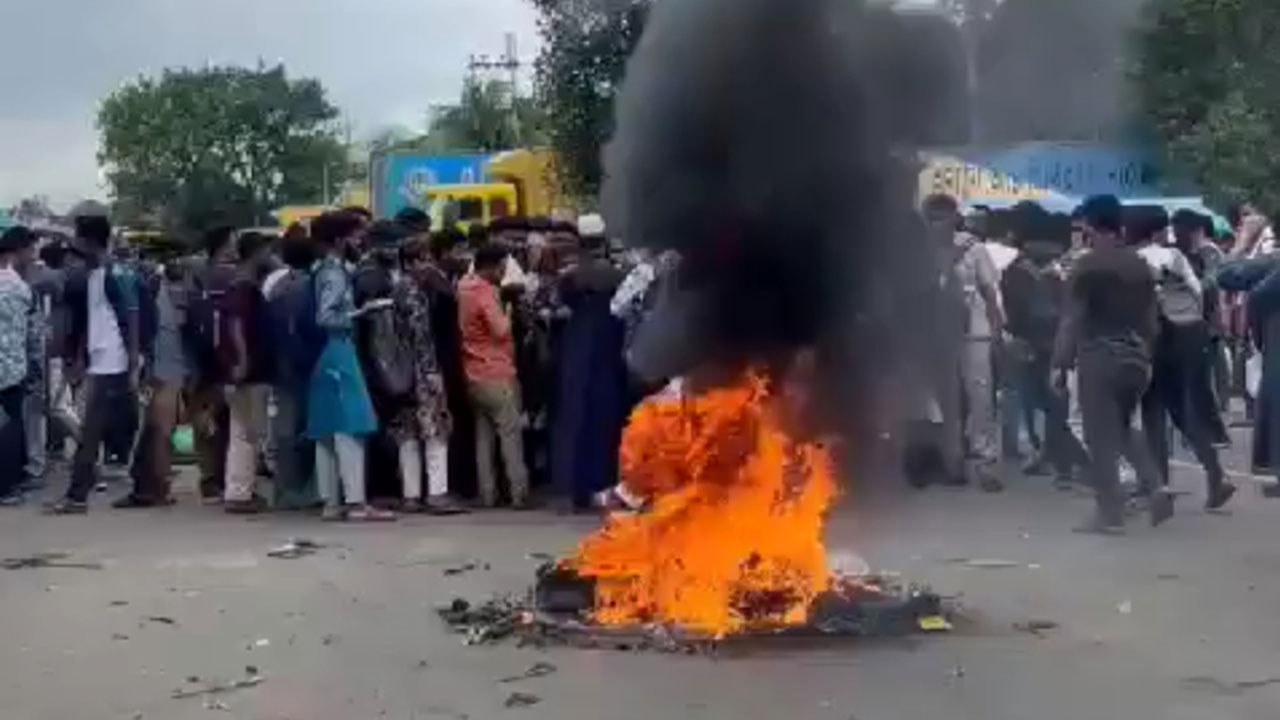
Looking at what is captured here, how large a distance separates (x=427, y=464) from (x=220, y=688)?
495cm

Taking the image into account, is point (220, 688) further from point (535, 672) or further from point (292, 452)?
point (292, 452)

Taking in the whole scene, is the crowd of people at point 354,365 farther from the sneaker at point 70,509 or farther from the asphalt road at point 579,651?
the asphalt road at point 579,651

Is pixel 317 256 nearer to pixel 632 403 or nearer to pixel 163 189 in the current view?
pixel 632 403

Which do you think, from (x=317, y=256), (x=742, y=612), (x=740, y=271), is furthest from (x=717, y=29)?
(x=317, y=256)

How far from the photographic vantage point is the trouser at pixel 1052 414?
12.7m

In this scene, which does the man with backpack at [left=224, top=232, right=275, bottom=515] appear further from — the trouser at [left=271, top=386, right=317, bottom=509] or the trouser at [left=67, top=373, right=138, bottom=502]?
the trouser at [left=67, top=373, right=138, bottom=502]

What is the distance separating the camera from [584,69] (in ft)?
35.9

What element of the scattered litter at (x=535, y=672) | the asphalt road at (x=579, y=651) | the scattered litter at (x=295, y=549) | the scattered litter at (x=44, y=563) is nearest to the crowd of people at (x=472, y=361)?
the asphalt road at (x=579, y=651)

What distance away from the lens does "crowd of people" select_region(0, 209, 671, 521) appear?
1164cm

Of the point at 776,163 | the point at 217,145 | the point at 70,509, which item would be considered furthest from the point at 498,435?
the point at 217,145

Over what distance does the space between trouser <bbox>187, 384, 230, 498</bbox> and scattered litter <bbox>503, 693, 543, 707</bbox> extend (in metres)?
6.18

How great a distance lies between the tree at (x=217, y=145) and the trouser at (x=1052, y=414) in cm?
4247

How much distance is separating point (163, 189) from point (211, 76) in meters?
7.35

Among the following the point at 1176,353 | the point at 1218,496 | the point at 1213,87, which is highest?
the point at 1213,87
